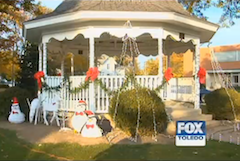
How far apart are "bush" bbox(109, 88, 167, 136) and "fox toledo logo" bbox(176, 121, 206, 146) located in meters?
1.54

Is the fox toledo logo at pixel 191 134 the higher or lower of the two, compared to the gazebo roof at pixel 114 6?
lower

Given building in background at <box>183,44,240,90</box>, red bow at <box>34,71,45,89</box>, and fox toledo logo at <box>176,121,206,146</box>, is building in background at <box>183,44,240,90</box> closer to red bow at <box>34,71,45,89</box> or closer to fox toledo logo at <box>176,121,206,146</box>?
red bow at <box>34,71,45,89</box>

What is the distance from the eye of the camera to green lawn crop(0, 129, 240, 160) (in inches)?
255

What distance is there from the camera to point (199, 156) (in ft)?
21.7

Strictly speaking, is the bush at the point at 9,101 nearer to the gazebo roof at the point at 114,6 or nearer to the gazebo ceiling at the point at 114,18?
the gazebo ceiling at the point at 114,18

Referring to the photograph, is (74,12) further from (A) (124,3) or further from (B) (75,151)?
(B) (75,151)

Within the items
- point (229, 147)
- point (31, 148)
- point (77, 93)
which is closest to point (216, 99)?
point (229, 147)

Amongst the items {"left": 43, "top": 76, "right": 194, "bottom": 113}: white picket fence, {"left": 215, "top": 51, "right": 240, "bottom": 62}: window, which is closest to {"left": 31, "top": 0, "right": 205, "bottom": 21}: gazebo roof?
{"left": 43, "top": 76, "right": 194, "bottom": 113}: white picket fence

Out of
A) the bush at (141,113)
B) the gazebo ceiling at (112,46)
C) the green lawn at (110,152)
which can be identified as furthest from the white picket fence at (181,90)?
the green lawn at (110,152)

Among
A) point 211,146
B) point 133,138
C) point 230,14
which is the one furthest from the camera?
point 230,14

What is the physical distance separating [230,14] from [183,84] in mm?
11799

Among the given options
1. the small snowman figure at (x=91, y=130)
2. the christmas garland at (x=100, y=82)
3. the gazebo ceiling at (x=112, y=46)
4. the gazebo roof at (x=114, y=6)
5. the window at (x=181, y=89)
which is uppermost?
the gazebo roof at (x=114, y=6)

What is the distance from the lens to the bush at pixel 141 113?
8.31 metres

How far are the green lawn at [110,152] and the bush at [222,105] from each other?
13.3 feet
